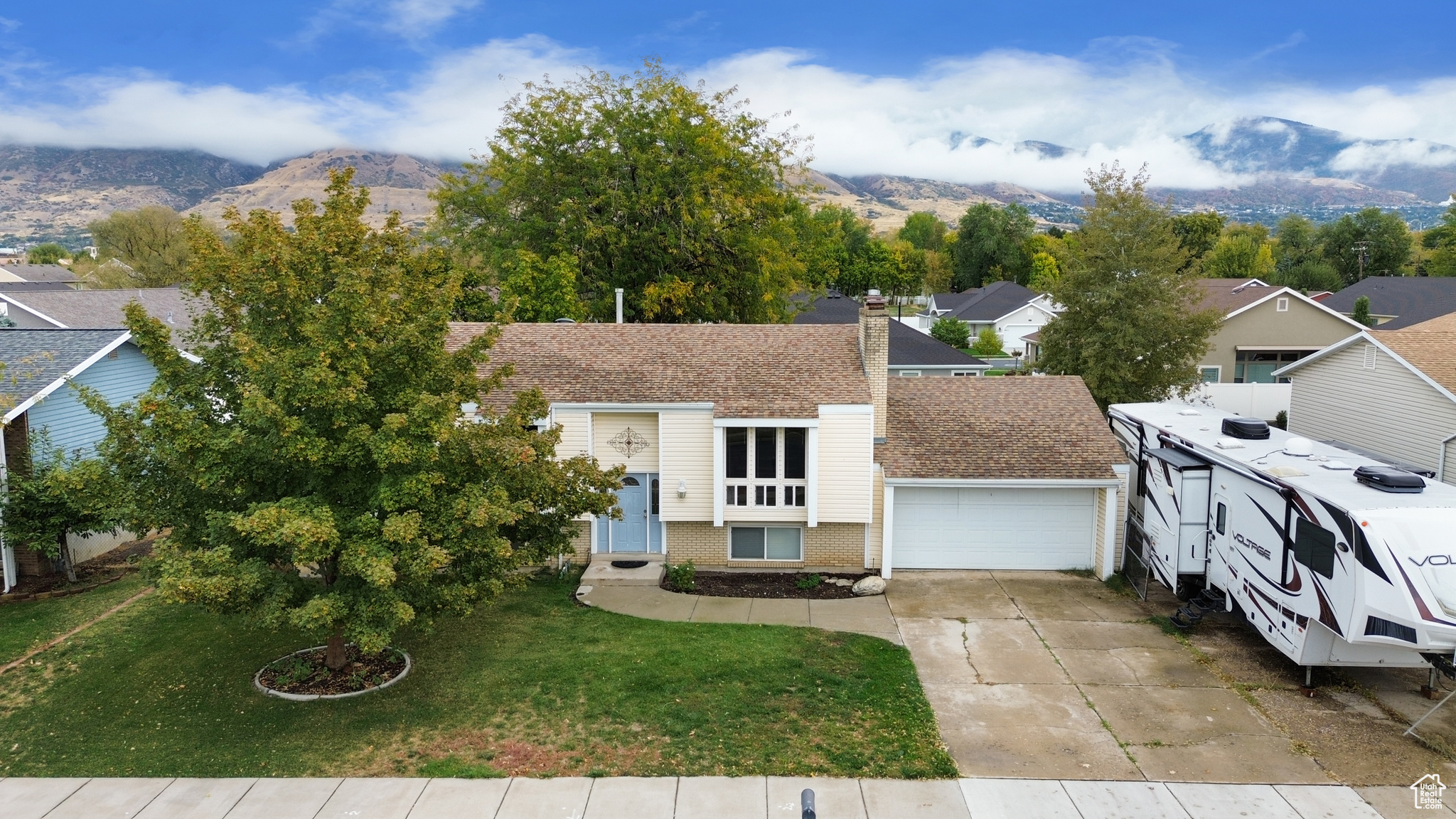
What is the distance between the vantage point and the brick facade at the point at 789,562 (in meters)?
18.7

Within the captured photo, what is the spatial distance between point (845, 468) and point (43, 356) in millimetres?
16539

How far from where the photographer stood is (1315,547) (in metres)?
11.8

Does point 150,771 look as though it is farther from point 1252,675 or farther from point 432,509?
point 1252,675

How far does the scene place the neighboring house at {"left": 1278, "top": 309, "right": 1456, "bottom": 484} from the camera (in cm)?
1809

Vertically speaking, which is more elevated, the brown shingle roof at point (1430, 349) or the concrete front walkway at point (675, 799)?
the brown shingle roof at point (1430, 349)

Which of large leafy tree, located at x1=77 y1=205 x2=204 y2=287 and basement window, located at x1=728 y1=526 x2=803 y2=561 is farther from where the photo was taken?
large leafy tree, located at x1=77 y1=205 x2=204 y2=287

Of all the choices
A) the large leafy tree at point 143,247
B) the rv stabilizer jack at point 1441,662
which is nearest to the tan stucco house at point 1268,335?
the rv stabilizer jack at point 1441,662

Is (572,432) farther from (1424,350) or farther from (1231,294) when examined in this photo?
(1231,294)

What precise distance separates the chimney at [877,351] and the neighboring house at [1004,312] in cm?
4655

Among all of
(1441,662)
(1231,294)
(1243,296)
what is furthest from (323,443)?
(1231,294)

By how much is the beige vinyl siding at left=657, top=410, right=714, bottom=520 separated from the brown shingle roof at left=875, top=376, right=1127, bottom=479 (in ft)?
11.8

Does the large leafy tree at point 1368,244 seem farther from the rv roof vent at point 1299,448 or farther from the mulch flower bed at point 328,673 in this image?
the mulch flower bed at point 328,673

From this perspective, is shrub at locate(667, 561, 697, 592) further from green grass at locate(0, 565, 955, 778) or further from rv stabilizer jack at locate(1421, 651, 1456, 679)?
rv stabilizer jack at locate(1421, 651, 1456, 679)

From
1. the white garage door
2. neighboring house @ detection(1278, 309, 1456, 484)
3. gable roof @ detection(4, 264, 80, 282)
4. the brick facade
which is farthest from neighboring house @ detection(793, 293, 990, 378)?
gable roof @ detection(4, 264, 80, 282)
